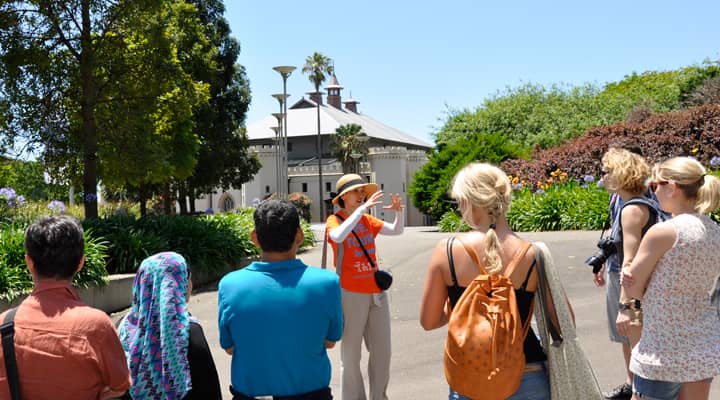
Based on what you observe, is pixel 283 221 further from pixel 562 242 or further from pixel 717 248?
pixel 562 242

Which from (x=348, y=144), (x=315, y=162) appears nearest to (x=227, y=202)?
(x=315, y=162)

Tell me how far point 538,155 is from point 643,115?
847cm

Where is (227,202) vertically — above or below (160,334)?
below

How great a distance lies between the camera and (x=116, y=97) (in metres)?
15.0

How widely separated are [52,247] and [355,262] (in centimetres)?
260

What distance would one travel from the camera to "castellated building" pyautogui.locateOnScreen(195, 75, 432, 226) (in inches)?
2468

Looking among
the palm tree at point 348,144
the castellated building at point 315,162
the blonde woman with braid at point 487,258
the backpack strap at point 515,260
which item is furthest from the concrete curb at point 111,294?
the palm tree at point 348,144

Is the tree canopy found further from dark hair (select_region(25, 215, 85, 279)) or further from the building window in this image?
the building window

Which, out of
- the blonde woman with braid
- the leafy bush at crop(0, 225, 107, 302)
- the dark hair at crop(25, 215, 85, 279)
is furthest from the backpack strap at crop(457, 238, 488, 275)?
the leafy bush at crop(0, 225, 107, 302)

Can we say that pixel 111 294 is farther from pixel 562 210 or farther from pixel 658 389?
pixel 562 210

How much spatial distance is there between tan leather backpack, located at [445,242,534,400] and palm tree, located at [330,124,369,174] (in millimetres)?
61270

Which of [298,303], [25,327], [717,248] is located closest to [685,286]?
[717,248]

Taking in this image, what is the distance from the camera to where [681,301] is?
9.96 ft

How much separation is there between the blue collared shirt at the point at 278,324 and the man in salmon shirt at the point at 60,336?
491mm
